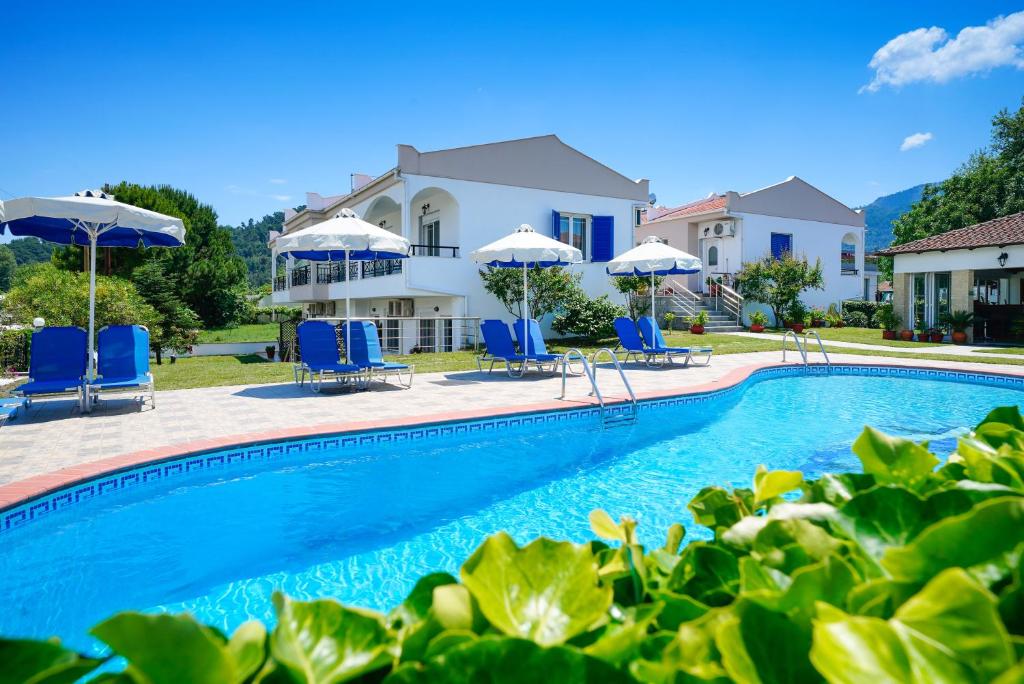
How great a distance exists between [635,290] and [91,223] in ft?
52.2

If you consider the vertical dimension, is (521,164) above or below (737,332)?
above

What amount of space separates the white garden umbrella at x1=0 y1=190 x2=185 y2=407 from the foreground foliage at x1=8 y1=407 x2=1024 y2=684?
8967 mm

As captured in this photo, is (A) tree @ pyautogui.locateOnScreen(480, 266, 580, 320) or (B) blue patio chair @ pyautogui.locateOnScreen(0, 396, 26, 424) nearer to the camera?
(B) blue patio chair @ pyautogui.locateOnScreen(0, 396, 26, 424)

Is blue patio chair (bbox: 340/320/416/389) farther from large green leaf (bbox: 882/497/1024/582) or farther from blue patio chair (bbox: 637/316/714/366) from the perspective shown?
large green leaf (bbox: 882/497/1024/582)

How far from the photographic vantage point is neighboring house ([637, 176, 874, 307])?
84.7 feet

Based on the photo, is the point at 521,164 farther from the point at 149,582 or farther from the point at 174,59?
the point at 149,582

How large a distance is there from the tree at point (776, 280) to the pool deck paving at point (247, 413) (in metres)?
11.9

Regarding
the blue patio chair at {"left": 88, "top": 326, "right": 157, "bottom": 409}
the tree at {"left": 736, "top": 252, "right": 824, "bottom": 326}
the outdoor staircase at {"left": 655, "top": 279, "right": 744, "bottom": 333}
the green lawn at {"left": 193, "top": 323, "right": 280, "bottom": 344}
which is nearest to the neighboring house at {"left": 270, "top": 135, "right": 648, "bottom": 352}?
the outdoor staircase at {"left": 655, "top": 279, "right": 744, "bottom": 333}

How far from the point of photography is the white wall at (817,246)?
26.0 m

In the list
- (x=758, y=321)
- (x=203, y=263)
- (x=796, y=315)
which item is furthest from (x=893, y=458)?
(x=203, y=263)

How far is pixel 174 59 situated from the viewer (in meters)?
16.6

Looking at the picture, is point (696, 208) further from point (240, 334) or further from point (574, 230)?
point (240, 334)

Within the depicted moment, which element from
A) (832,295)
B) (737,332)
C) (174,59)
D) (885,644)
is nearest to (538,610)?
(885,644)

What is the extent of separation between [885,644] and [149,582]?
4591 millimetres
